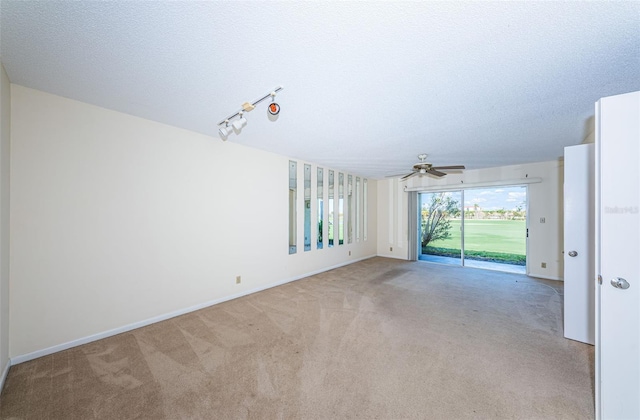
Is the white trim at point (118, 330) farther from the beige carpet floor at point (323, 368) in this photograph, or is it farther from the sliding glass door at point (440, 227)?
the sliding glass door at point (440, 227)

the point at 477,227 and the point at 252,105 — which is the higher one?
the point at 252,105

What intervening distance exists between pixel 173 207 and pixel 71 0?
2.14 m

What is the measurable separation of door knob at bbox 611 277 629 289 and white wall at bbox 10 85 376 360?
3764 mm

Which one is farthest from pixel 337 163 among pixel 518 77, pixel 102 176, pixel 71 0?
pixel 71 0

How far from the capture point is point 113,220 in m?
2.51

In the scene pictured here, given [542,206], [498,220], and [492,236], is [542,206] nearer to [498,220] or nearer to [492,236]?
[498,220]

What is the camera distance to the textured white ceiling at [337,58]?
4.06 ft

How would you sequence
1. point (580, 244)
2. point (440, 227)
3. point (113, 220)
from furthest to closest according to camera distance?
point (440, 227), point (113, 220), point (580, 244)

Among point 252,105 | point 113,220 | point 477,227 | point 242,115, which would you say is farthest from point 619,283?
point 477,227

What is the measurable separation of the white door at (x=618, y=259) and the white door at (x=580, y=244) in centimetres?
130

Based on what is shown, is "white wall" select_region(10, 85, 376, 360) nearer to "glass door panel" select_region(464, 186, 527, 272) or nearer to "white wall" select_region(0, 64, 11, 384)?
"white wall" select_region(0, 64, 11, 384)

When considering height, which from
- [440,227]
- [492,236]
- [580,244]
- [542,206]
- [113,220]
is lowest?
[492,236]

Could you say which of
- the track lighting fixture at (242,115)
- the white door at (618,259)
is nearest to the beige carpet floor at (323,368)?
the white door at (618,259)

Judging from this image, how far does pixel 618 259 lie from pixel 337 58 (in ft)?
6.87
